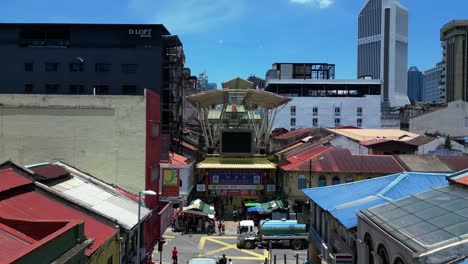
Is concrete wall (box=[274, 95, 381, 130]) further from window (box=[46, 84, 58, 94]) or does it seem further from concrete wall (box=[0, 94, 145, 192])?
concrete wall (box=[0, 94, 145, 192])

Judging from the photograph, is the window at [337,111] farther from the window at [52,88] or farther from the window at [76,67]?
the window at [52,88]

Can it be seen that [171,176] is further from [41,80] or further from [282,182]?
[41,80]

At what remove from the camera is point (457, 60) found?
6284 inches

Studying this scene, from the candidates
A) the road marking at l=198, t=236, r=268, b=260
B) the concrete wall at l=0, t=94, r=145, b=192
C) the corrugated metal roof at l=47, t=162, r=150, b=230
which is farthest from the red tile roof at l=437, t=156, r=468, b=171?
the corrugated metal roof at l=47, t=162, r=150, b=230

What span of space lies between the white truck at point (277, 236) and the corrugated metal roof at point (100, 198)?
13723mm

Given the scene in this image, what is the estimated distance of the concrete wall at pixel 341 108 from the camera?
103 m

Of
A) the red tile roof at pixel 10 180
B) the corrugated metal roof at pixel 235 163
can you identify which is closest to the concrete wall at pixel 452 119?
the corrugated metal roof at pixel 235 163

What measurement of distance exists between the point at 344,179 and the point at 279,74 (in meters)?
72.9

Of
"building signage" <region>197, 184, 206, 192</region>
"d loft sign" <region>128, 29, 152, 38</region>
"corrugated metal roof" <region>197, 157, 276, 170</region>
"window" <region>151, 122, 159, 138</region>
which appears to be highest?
"d loft sign" <region>128, 29, 152, 38</region>

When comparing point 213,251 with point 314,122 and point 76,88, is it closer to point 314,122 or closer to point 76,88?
point 76,88

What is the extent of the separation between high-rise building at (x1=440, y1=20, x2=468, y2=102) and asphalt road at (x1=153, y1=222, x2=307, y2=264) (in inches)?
5518

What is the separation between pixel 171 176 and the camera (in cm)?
3566

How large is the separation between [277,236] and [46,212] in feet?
76.1

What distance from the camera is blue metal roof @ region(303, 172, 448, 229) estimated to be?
2105 centimetres
